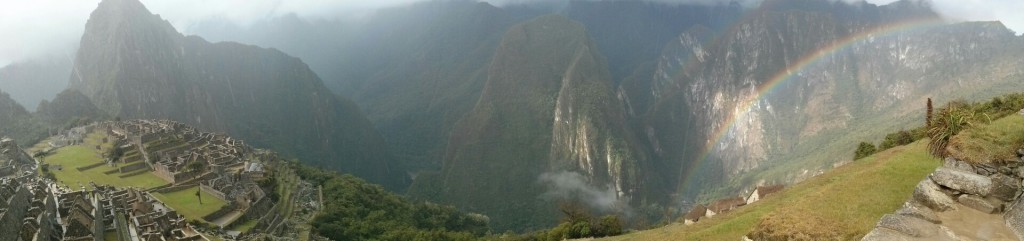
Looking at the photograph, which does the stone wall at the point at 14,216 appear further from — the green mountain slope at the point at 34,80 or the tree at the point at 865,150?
the green mountain slope at the point at 34,80

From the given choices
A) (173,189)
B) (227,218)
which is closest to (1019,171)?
(227,218)

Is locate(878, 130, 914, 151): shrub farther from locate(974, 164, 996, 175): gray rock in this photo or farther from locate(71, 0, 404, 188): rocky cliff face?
locate(71, 0, 404, 188): rocky cliff face

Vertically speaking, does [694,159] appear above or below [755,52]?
below

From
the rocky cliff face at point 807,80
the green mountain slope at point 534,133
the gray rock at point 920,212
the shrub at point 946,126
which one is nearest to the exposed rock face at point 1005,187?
the gray rock at point 920,212

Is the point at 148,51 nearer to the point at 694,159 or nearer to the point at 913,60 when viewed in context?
the point at 694,159

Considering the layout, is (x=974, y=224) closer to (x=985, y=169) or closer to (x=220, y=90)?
(x=985, y=169)

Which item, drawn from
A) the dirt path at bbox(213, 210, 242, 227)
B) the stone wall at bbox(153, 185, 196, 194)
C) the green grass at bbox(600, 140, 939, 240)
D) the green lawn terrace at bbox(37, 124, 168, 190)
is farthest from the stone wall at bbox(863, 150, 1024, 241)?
the green lawn terrace at bbox(37, 124, 168, 190)

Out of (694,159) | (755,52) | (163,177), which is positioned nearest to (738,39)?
(755,52)
